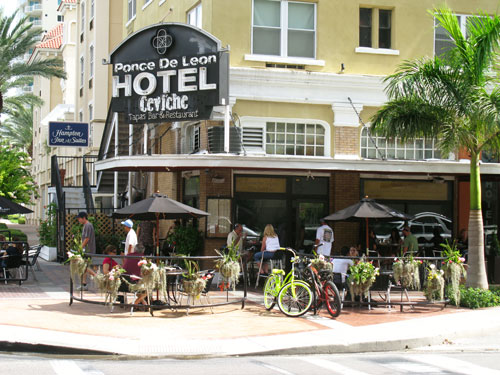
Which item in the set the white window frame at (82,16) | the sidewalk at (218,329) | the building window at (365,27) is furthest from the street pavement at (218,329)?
the white window frame at (82,16)

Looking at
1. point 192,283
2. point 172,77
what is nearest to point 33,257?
point 172,77

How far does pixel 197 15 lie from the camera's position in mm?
20984

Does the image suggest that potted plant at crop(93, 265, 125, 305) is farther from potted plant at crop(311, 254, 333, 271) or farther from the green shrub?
the green shrub

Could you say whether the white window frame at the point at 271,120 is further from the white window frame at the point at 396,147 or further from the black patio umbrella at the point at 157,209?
the black patio umbrella at the point at 157,209

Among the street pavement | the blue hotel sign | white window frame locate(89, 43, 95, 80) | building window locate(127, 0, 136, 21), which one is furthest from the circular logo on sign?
white window frame locate(89, 43, 95, 80)

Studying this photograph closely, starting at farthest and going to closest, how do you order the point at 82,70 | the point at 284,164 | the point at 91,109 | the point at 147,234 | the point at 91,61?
the point at 82,70
the point at 91,109
the point at 91,61
the point at 147,234
the point at 284,164

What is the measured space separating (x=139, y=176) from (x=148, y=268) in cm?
1410

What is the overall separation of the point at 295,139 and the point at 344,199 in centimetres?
219

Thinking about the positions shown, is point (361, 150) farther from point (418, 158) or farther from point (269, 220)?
point (269, 220)

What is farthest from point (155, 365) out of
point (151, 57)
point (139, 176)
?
point (139, 176)

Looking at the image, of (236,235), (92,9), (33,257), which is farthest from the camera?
(92,9)

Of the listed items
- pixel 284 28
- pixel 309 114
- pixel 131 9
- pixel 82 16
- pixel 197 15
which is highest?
pixel 82 16

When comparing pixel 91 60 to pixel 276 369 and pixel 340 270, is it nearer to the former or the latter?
pixel 340 270

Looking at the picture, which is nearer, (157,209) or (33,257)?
(157,209)
